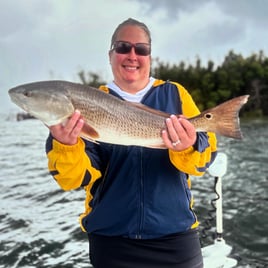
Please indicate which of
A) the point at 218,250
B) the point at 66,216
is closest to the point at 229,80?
the point at 66,216

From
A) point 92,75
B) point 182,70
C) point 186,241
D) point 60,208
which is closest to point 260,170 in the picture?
point 60,208

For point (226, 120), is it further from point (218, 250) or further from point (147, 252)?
point (218, 250)

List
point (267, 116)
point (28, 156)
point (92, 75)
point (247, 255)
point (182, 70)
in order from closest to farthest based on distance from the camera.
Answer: point (247, 255) < point (28, 156) < point (267, 116) < point (182, 70) < point (92, 75)

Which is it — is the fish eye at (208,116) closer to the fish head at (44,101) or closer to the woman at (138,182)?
the woman at (138,182)

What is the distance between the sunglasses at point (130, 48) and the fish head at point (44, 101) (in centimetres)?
46

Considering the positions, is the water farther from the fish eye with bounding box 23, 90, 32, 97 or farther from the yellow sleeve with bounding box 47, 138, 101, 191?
the fish eye with bounding box 23, 90, 32, 97

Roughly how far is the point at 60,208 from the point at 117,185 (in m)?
7.15

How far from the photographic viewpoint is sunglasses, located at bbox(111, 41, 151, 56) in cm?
246

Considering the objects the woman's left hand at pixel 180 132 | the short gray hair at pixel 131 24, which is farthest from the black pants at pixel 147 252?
the short gray hair at pixel 131 24

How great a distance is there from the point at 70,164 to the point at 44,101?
0.38 meters

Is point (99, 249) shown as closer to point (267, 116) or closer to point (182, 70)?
point (267, 116)

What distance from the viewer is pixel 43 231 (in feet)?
24.5

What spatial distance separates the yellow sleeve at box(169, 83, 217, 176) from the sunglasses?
323 millimetres

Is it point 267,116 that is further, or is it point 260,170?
point 267,116
